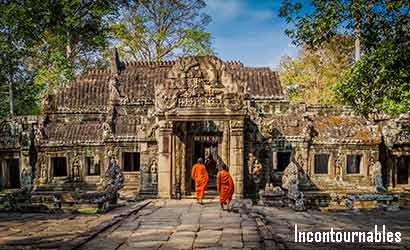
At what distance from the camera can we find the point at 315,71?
4219 centimetres

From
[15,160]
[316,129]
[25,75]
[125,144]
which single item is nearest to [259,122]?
[316,129]

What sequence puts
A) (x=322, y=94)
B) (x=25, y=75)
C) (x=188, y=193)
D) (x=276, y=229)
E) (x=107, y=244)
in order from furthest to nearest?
(x=322, y=94) < (x=25, y=75) < (x=188, y=193) < (x=276, y=229) < (x=107, y=244)

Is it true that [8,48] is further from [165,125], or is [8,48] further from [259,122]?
[259,122]

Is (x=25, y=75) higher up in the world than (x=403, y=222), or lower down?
higher up

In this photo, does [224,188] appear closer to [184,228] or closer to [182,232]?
[184,228]

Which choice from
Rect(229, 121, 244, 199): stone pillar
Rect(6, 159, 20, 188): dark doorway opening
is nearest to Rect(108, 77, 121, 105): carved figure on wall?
Rect(6, 159, 20, 188): dark doorway opening

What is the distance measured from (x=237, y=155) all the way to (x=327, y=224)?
628cm

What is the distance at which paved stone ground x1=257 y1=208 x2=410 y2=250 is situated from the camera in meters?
8.74

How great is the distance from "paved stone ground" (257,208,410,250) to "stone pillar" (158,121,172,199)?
14.2ft

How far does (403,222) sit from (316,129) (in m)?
10.9

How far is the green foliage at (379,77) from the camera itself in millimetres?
10625

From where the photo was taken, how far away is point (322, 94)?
135ft

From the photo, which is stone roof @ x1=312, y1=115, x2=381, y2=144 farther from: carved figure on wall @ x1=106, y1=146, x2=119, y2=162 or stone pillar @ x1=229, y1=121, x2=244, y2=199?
carved figure on wall @ x1=106, y1=146, x2=119, y2=162

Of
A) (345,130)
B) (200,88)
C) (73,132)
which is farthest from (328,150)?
(73,132)
